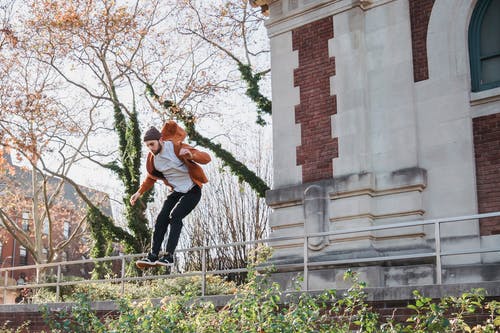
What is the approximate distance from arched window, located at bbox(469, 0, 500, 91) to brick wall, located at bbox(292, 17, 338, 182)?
2.20 metres

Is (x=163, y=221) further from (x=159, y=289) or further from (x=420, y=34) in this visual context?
(x=159, y=289)

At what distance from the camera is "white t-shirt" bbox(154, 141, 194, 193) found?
8328 mm

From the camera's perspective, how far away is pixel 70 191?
70875mm

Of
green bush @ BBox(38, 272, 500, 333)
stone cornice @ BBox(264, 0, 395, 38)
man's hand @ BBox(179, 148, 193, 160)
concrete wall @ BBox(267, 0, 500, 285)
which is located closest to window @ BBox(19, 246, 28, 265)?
stone cornice @ BBox(264, 0, 395, 38)

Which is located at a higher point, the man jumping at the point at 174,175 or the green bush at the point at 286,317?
the man jumping at the point at 174,175

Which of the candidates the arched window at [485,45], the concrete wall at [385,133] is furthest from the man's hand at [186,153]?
the arched window at [485,45]

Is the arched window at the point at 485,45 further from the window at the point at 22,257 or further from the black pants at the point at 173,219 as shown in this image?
the window at the point at 22,257

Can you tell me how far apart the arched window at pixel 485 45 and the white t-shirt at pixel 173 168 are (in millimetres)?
4447

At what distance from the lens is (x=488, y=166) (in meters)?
9.16

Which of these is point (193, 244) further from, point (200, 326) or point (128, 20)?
point (200, 326)

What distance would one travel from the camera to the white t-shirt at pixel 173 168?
27.3ft

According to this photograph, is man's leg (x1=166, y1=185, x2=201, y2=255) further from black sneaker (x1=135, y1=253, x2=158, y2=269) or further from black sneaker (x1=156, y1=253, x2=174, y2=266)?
black sneaker (x1=135, y1=253, x2=158, y2=269)

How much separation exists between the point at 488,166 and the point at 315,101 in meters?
3.04

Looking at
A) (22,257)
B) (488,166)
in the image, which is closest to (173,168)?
(488,166)
